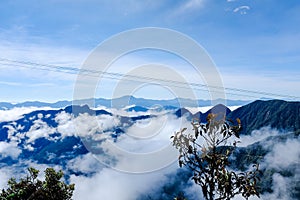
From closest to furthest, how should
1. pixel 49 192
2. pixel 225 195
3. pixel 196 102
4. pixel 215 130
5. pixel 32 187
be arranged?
1. pixel 225 195
2. pixel 215 130
3. pixel 196 102
4. pixel 32 187
5. pixel 49 192

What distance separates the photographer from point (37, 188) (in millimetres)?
36438

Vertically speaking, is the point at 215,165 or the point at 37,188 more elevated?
the point at 215,165

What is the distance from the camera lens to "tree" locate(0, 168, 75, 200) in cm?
3588

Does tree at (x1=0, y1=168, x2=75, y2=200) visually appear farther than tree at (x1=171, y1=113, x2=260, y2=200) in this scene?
Yes

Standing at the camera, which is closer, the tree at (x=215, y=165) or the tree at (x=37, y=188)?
the tree at (x=215, y=165)

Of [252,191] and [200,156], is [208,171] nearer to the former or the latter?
[200,156]

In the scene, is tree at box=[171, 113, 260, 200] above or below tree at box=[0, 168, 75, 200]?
above

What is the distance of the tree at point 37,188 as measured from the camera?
3588 cm

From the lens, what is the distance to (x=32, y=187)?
36.4 metres

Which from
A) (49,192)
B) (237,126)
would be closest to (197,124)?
(237,126)

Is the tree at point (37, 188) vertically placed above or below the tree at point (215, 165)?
below

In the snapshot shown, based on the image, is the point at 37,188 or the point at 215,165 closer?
the point at 215,165

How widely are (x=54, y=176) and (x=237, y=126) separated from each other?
33.5 meters

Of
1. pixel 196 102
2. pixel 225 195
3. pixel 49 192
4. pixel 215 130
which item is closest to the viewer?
pixel 225 195
